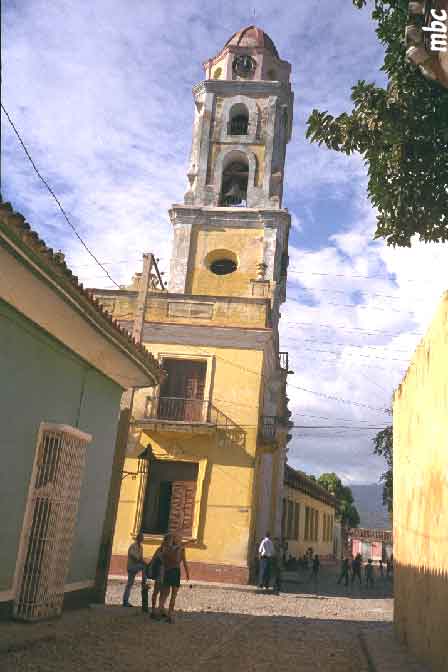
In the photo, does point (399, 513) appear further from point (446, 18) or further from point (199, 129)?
point (199, 129)

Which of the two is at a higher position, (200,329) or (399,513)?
(200,329)

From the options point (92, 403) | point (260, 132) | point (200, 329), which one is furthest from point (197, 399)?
point (260, 132)

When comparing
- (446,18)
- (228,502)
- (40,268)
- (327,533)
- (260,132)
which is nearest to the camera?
(446,18)

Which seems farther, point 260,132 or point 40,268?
point 260,132

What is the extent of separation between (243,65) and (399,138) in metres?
18.0

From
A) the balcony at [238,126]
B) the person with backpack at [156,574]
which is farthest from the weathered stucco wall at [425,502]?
the balcony at [238,126]

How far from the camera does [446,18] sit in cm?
517

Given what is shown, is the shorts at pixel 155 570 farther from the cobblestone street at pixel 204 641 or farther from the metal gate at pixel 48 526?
the metal gate at pixel 48 526

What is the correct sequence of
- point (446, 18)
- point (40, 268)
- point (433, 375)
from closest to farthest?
point (446, 18), point (40, 268), point (433, 375)

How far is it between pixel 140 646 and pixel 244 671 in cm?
127

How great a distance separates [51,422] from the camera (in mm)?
7500

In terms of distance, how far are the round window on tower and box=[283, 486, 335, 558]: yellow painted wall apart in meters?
8.60

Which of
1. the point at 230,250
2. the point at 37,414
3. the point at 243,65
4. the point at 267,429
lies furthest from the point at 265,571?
the point at 243,65

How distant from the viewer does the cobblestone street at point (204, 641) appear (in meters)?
6.02
